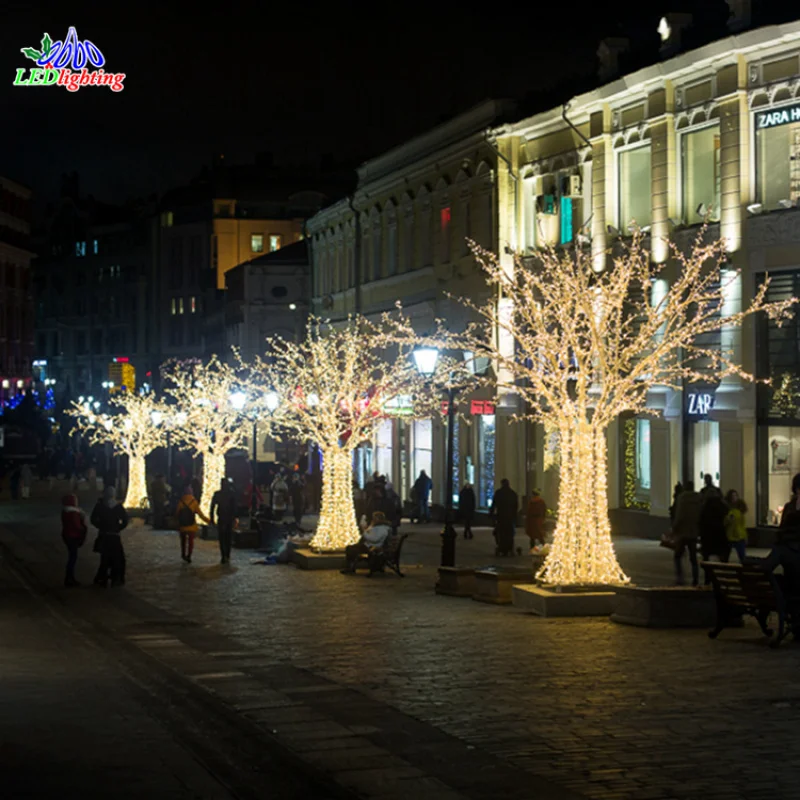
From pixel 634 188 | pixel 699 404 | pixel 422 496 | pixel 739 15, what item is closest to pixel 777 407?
pixel 699 404

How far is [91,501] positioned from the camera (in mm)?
60812

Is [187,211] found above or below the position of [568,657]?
above

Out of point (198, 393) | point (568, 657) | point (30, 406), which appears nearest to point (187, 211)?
point (30, 406)

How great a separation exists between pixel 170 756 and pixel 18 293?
112 m

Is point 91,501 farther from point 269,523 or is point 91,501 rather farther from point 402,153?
point 269,523

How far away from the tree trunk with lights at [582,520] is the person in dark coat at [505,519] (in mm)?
10631

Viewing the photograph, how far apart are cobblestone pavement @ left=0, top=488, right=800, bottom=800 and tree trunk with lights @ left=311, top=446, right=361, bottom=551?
5.56m

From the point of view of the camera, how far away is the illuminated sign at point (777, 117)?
31438 mm

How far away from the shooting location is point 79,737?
12.3m

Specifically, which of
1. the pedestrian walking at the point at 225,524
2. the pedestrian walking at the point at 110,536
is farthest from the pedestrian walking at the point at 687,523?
the pedestrian walking at the point at 225,524

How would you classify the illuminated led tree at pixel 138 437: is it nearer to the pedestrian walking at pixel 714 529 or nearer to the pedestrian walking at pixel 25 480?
the pedestrian walking at pixel 25 480

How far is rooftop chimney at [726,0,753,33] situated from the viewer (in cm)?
3322

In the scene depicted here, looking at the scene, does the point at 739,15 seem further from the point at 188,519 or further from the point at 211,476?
the point at 211,476

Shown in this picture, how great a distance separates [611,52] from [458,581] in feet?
64.2
